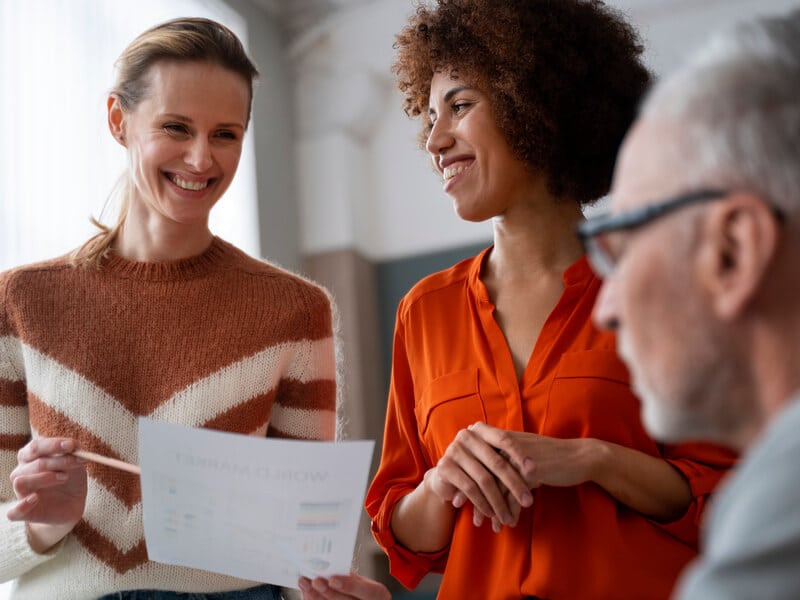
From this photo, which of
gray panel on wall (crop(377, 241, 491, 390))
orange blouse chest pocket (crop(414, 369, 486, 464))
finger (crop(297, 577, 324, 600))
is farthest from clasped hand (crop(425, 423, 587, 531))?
gray panel on wall (crop(377, 241, 491, 390))

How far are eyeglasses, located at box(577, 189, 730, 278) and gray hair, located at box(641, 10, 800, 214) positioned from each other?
0.04 ft

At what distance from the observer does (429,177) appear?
5031 mm

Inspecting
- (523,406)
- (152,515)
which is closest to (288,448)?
(152,515)

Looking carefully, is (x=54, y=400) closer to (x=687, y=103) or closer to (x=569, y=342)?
(x=569, y=342)

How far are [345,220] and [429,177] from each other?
493 mm

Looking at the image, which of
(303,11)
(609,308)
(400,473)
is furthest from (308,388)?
(303,11)

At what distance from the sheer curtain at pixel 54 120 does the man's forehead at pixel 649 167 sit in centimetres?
266

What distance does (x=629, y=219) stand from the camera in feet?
2.53

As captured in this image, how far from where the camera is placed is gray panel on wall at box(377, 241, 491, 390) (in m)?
4.92

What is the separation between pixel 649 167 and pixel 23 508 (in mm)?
1001

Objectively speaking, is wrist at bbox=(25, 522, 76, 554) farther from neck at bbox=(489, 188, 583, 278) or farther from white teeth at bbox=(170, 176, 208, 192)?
neck at bbox=(489, 188, 583, 278)

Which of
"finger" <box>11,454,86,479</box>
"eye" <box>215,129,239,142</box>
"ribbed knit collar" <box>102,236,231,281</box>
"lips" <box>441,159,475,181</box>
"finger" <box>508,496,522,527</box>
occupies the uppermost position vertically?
"eye" <box>215,129,239,142</box>

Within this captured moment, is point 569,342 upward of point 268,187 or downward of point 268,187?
downward

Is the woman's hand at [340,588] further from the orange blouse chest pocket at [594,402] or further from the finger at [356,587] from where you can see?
the orange blouse chest pocket at [594,402]
